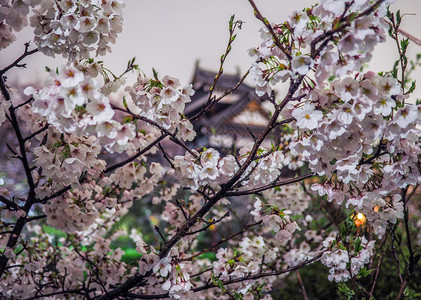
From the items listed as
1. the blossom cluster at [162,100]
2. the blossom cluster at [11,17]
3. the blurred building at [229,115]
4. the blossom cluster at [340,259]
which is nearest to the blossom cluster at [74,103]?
the blossom cluster at [162,100]

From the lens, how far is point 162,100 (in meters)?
1.50

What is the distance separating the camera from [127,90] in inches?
64.3

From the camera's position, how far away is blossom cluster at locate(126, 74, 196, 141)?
1514mm

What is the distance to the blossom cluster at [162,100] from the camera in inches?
59.6

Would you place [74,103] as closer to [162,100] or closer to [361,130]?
[162,100]

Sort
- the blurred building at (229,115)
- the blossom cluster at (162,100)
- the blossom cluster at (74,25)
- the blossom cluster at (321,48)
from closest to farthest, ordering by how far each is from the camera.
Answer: the blossom cluster at (321,48), the blossom cluster at (74,25), the blossom cluster at (162,100), the blurred building at (229,115)

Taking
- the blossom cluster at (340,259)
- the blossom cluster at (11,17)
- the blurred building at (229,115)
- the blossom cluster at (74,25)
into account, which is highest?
the blurred building at (229,115)

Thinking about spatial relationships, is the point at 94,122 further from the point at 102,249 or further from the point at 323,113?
the point at 102,249

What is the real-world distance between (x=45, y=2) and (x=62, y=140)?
0.65 metres

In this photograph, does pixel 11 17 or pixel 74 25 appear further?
pixel 11 17

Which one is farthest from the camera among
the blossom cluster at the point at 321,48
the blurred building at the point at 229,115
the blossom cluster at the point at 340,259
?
the blurred building at the point at 229,115

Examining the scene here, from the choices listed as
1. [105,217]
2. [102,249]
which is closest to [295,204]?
[102,249]

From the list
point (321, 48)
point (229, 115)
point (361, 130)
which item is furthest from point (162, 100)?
point (229, 115)

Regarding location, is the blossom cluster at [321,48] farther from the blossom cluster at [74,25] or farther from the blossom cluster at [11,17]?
the blossom cluster at [11,17]
